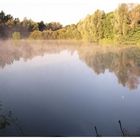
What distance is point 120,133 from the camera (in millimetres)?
2346

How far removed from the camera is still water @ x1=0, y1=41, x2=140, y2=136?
2.37 m

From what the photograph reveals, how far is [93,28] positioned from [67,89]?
43cm

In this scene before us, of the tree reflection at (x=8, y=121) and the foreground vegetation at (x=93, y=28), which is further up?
the foreground vegetation at (x=93, y=28)

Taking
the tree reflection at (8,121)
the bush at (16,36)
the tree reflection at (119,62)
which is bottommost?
the tree reflection at (8,121)

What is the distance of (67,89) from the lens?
2416 millimetres

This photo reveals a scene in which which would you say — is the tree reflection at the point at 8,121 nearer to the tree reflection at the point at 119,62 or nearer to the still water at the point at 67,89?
the still water at the point at 67,89

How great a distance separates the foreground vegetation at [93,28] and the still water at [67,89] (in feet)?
0.18

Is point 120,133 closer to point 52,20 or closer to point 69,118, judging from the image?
point 69,118

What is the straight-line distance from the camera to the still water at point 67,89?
237cm

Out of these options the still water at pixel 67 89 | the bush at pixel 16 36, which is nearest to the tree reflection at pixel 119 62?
the still water at pixel 67 89

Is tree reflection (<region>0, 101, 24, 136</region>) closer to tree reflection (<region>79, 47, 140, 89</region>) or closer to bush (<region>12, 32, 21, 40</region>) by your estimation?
bush (<region>12, 32, 21, 40</region>)

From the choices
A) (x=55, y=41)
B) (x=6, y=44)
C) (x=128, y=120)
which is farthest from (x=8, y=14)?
(x=128, y=120)

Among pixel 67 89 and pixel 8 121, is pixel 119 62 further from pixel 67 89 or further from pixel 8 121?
pixel 8 121

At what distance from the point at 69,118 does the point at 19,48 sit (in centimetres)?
53
